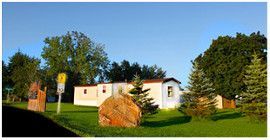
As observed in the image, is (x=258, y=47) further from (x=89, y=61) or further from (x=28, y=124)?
(x=28, y=124)

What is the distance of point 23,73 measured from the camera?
224 feet

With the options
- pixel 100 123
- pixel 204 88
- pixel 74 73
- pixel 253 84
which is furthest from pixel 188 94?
pixel 74 73

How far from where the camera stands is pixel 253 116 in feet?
81.4

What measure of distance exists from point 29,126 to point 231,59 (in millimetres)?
44165

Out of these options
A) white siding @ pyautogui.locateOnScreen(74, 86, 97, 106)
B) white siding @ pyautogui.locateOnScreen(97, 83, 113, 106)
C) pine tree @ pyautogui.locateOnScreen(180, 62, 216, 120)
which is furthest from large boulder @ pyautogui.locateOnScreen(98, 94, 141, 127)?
white siding @ pyautogui.locateOnScreen(74, 86, 97, 106)


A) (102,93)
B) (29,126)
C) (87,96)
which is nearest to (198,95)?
(29,126)

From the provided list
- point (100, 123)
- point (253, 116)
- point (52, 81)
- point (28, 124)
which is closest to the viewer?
point (28, 124)

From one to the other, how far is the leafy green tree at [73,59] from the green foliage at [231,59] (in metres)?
27.3

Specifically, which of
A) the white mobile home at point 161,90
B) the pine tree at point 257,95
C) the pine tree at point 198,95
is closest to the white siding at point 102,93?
the white mobile home at point 161,90

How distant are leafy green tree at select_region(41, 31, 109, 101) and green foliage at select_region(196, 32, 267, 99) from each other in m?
27.3

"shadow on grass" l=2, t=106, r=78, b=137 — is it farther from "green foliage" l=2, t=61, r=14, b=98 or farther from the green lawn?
"green foliage" l=2, t=61, r=14, b=98

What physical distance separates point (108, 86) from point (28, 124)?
145ft

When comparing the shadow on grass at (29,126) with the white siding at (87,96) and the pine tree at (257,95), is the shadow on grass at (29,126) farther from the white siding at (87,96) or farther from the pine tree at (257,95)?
the white siding at (87,96)

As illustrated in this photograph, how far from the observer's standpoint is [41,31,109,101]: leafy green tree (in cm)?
6975
